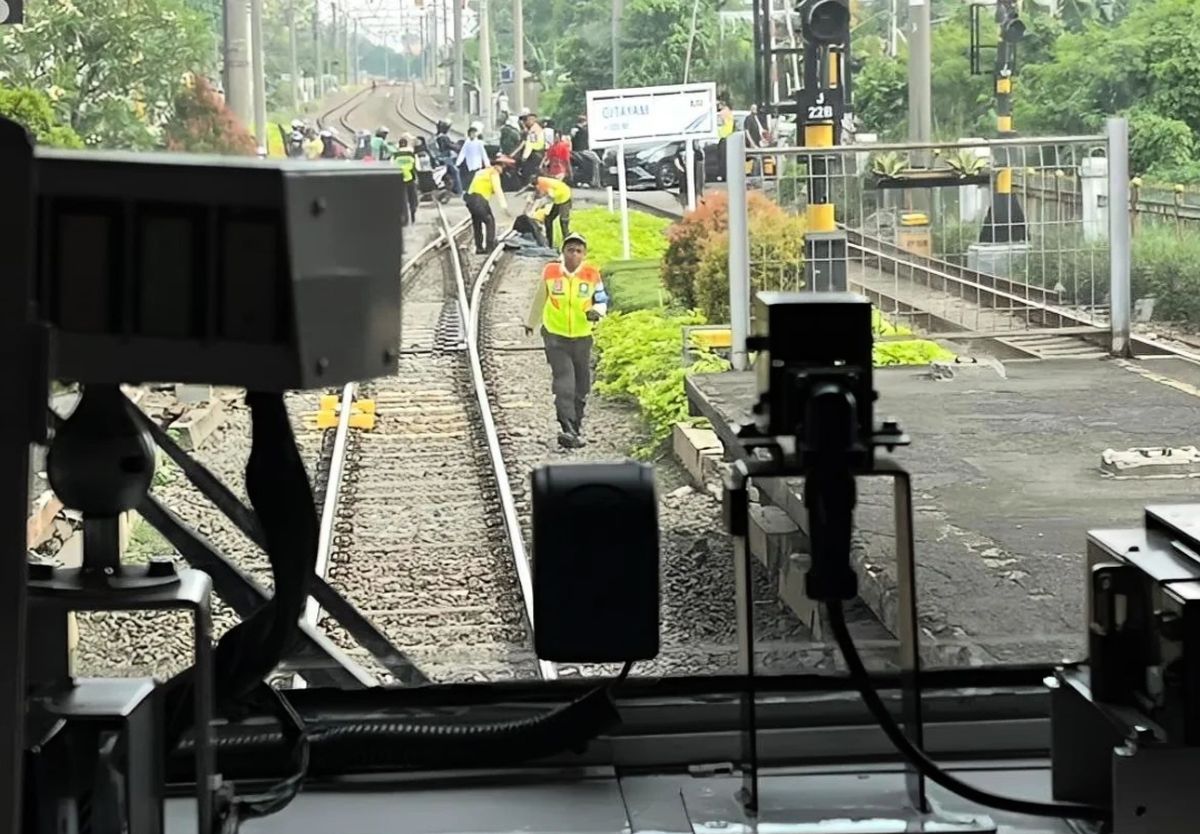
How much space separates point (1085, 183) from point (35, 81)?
141cm

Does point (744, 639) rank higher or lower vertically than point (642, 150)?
lower

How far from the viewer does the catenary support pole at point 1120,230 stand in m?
2.26

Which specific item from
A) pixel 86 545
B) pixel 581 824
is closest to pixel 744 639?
pixel 581 824

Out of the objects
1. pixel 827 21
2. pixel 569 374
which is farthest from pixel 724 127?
pixel 569 374

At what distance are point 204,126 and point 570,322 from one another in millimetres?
529

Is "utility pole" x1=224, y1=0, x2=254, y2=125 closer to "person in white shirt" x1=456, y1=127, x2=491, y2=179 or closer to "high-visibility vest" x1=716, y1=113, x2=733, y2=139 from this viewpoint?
"person in white shirt" x1=456, y1=127, x2=491, y2=179

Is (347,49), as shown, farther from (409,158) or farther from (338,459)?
(338,459)

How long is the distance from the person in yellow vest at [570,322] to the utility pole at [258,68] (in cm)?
41

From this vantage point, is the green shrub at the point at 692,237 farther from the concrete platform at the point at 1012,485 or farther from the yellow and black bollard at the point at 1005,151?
the yellow and black bollard at the point at 1005,151

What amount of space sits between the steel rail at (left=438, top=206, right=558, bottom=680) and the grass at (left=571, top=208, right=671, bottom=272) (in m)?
0.12

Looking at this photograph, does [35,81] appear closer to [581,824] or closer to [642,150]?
[642,150]

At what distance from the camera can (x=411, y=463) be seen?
88.4 inches

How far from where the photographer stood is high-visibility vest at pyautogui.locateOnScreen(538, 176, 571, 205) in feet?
6.97

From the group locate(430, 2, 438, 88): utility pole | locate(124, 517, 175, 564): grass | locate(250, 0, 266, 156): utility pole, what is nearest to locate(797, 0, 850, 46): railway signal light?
locate(430, 2, 438, 88): utility pole
